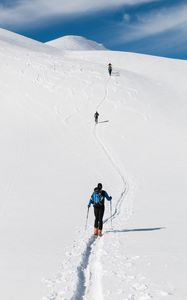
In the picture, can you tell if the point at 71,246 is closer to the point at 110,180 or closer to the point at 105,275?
the point at 105,275

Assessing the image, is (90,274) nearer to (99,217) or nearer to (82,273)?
(82,273)

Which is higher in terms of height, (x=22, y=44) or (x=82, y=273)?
(x=22, y=44)

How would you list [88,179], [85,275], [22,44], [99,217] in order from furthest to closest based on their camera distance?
[22,44] → [88,179] → [99,217] → [85,275]

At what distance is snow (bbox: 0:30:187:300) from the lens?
9.02 meters

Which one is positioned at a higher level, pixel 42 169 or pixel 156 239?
pixel 42 169

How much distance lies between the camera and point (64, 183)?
22.3m

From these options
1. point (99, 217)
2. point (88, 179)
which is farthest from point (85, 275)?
point (88, 179)

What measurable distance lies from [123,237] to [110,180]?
37.1ft

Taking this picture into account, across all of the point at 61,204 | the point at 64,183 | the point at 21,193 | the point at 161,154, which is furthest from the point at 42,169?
the point at 161,154

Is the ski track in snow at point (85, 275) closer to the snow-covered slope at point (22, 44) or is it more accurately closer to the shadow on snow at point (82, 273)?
→ the shadow on snow at point (82, 273)

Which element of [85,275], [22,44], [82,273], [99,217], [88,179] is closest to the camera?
[85,275]

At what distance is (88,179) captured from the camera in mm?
23828

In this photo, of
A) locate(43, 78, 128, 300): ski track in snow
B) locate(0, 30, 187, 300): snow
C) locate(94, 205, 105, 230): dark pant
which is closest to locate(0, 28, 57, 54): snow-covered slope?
locate(0, 30, 187, 300): snow

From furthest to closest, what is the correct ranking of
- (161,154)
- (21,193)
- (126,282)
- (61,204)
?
(161,154)
(21,193)
(61,204)
(126,282)
